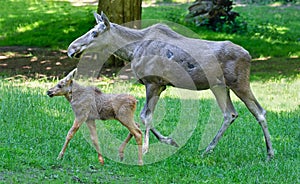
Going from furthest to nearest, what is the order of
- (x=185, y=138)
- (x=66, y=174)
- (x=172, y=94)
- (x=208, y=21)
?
(x=208, y=21) → (x=172, y=94) → (x=185, y=138) → (x=66, y=174)

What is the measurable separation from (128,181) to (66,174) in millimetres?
690

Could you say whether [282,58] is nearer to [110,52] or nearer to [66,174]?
[110,52]

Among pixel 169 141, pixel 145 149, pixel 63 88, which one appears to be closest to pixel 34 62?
pixel 169 141

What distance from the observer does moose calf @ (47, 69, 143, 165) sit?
842 cm

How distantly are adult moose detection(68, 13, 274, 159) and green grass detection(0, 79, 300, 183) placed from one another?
0.53 m

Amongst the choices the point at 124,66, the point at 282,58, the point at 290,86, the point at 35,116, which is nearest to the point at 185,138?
the point at 35,116

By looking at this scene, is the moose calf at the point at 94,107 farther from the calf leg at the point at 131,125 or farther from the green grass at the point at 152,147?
the green grass at the point at 152,147

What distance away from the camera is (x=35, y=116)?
11344 mm

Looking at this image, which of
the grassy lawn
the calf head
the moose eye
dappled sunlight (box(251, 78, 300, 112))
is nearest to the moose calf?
the calf head

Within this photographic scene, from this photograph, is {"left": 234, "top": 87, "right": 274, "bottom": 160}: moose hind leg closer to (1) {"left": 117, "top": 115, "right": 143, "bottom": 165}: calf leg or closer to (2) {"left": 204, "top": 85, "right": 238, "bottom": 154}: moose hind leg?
(2) {"left": 204, "top": 85, "right": 238, "bottom": 154}: moose hind leg

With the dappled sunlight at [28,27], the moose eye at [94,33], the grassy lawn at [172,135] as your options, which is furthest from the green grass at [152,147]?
the dappled sunlight at [28,27]

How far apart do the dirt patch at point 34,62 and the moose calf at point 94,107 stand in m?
8.26

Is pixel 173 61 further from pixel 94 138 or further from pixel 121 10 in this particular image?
pixel 121 10

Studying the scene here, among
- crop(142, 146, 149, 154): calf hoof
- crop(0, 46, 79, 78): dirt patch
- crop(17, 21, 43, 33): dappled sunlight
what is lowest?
crop(17, 21, 43, 33): dappled sunlight
